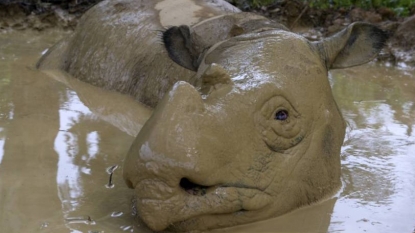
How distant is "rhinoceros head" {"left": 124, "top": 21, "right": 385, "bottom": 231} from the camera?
13.2ft

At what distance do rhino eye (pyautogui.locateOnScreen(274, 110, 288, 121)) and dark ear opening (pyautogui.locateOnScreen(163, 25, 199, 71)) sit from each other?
1105 millimetres

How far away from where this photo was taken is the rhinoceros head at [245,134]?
13.2 feet

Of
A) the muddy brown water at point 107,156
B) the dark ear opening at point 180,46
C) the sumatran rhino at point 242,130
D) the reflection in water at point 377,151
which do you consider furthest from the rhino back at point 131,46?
the reflection in water at point 377,151

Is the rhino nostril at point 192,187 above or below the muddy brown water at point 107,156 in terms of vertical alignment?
above

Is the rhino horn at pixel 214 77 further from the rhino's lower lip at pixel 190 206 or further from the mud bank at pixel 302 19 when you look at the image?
the mud bank at pixel 302 19

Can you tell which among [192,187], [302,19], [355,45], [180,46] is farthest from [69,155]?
[302,19]

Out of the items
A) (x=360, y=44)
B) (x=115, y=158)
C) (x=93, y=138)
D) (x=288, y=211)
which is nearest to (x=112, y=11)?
(x=93, y=138)

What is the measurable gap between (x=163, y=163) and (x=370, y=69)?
18.5ft

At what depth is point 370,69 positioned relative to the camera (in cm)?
911

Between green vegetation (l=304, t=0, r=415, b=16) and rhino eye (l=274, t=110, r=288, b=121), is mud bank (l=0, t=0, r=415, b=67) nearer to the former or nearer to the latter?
green vegetation (l=304, t=0, r=415, b=16)

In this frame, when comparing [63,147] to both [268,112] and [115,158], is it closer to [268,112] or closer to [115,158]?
[115,158]

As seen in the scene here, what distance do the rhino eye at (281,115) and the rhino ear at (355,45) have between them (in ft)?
2.53

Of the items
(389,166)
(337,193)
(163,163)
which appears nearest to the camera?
(163,163)

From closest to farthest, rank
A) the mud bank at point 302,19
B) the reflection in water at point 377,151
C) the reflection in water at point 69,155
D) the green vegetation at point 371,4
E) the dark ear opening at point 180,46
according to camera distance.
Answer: the reflection in water at point 377,151
the reflection in water at point 69,155
the dark ear opening at point 180,46
the mud bank at point 302,19
the green vegetation at point 371,4
